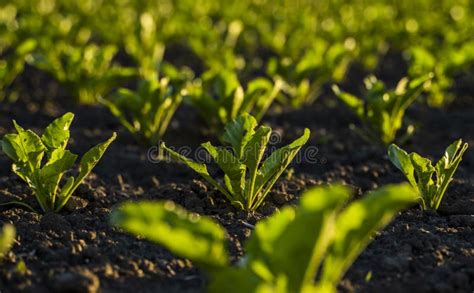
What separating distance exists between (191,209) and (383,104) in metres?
1.67

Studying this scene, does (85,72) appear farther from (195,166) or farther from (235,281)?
(235,281)

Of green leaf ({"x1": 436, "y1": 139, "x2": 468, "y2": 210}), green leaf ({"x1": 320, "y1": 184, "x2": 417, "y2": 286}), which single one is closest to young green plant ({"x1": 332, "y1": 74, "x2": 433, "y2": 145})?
green leaf ({"x1": 436, "y1": 139, "x2": 468, "y2": 210})

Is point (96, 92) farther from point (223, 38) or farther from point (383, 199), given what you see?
point (383, 199)

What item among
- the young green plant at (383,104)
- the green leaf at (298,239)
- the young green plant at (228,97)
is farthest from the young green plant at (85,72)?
the green leaf at (298,239)

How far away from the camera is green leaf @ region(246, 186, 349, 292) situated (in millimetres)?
1873

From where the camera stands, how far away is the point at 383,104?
457 cm

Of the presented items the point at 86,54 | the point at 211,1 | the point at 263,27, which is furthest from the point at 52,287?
the point at 211,1

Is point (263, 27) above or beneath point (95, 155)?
above

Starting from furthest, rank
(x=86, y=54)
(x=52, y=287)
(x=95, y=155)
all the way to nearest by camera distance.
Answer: (x=86, y=54)
(x=95, y=155)
(x=52, y=287)

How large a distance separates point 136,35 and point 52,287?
186 inches

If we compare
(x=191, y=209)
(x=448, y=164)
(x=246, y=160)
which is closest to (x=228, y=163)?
(x=246, y=160)

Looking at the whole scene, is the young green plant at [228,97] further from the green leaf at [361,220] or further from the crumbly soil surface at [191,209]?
the green leaf at [361,220]

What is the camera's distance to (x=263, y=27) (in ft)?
27.9

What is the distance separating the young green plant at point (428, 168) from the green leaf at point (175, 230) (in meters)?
1.53
